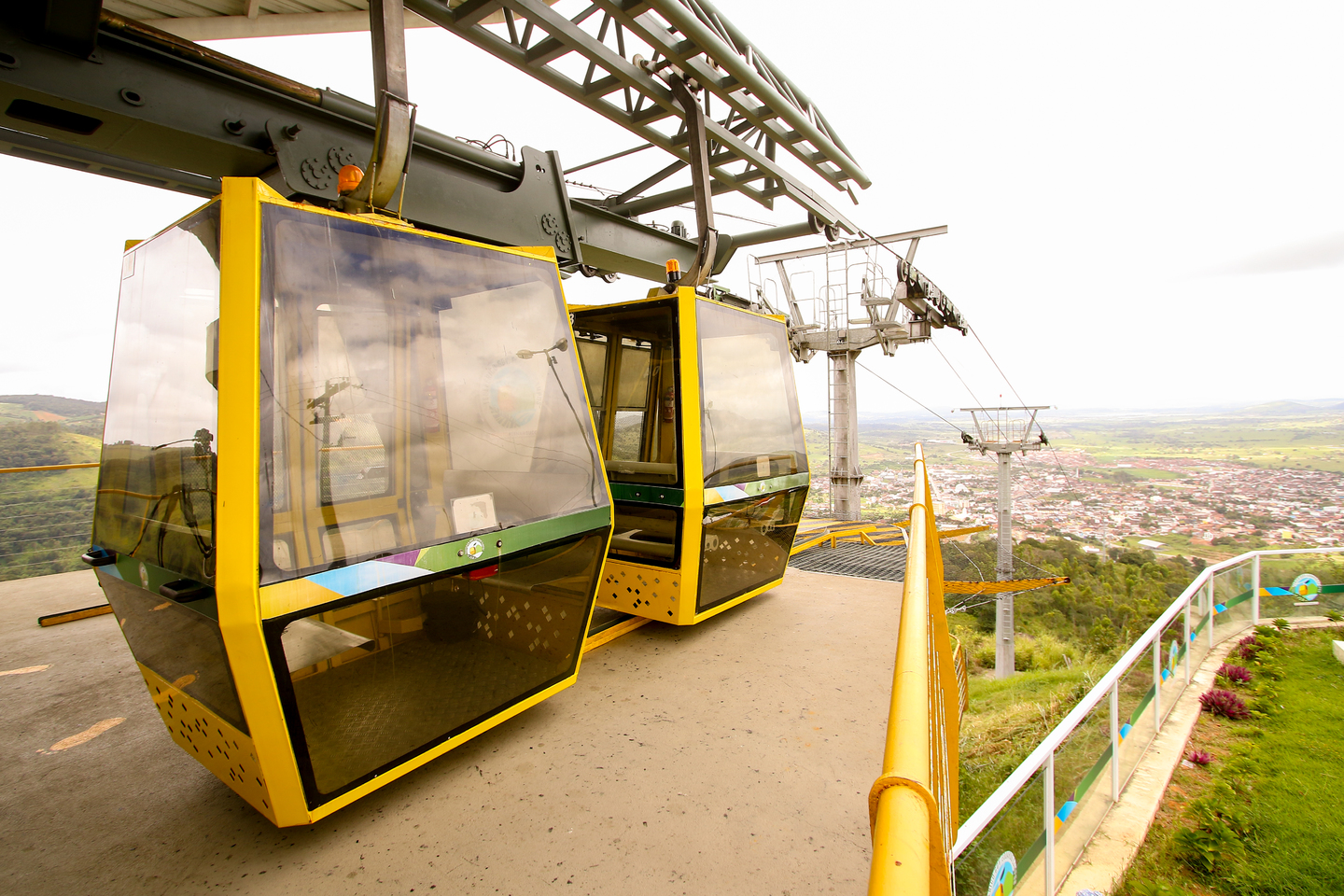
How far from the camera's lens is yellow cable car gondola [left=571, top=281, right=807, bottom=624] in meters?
3.61

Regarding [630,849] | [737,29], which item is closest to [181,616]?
[630,849]

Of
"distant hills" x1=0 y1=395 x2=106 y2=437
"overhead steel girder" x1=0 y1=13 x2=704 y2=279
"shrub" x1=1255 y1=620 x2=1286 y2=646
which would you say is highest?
"overhead steel girder" x1=0 y1=13 x2=704 y2=279

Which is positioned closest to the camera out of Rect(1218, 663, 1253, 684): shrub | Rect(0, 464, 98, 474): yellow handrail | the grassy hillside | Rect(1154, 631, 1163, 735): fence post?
the grassy hillside

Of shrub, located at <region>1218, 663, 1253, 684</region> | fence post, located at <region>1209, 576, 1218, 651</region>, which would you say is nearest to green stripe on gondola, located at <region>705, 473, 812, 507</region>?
fence post, located at <region>1209, 576, 1218, 651</region>

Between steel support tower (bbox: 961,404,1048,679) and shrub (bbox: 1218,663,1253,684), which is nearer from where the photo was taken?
shrub (bbox: 1218,663,1253,684)

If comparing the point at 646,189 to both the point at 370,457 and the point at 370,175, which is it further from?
the point at 370,457

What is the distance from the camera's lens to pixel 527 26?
10.1 ft

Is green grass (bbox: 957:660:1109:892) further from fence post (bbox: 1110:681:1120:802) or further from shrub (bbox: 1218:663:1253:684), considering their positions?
shrub (bbox: 1218:663:1253:684)

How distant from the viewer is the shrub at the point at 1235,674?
864cm

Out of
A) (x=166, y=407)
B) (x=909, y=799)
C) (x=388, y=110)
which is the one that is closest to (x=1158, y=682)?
(x=909, y=799)

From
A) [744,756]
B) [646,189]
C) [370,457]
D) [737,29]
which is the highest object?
[737,29]

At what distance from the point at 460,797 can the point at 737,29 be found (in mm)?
4555

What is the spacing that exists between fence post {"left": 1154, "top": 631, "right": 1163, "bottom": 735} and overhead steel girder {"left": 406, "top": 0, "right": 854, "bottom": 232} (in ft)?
17.6

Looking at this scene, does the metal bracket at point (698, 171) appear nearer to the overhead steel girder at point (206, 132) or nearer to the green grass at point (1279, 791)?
the overhead steel girder at point (206, 132)
